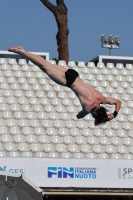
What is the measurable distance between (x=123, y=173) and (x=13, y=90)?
184 inches

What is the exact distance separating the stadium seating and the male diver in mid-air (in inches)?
353

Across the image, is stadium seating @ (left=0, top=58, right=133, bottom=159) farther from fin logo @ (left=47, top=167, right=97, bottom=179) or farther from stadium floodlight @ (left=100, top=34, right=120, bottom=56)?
stadium floodlight @ (left=100, top=34, right=120, bottom=56)

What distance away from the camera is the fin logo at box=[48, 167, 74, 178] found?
Result: 636 inches

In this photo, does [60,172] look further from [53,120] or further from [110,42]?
[110,42]

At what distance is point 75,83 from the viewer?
830 centimetres

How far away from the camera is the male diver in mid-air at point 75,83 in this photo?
823cm

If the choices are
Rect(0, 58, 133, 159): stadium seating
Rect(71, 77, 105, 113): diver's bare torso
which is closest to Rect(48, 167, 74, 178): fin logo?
Rect(0, 58, 133, 159): stadium seating

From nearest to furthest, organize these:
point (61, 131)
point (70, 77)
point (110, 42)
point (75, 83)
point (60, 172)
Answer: point (70, 77) < point (75, 83) < point (60, 172) < point (61, 131) < point (110, 42)

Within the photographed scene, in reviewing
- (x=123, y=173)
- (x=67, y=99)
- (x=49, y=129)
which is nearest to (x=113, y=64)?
(x=67, y=99)

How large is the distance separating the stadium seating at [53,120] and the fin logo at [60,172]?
116cm

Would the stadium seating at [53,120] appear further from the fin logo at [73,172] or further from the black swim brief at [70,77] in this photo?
the black swim brief at [70,77]

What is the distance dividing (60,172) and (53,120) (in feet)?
8.65

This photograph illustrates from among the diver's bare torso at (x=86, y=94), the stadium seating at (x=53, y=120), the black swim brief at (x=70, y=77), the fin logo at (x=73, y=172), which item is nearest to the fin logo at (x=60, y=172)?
the fin logo at (x=73, y=172)

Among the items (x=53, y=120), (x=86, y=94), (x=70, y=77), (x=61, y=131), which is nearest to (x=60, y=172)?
(x=61, y=131)
